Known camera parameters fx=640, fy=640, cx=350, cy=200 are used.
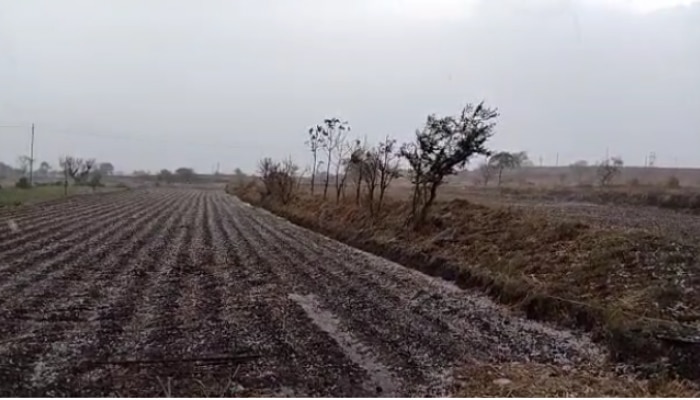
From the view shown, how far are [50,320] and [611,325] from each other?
6.32 m

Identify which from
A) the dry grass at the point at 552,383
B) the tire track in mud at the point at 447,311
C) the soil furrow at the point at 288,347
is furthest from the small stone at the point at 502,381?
the soil furrow at the point at 288,347

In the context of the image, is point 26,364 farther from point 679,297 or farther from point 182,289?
point 679,297

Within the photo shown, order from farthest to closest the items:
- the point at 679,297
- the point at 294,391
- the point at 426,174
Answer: the point at 426,174
the point at 679,297
the point at 294,391

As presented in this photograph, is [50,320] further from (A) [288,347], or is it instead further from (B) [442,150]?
(B) [442,150]

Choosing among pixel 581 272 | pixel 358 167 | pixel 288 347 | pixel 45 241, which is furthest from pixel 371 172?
pixel 288 347

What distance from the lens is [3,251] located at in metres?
13.6

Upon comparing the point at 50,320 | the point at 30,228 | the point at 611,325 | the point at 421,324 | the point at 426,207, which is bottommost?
the point at 30,228

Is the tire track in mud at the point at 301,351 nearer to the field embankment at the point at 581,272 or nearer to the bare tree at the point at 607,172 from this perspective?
the field embankment at the point at 581,272

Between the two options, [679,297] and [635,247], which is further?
[635,247]

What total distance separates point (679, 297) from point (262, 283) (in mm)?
6075

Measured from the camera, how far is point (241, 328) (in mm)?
7129

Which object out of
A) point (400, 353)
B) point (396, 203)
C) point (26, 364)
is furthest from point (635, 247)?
point (396, 203)

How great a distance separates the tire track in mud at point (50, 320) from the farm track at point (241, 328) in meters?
0.02

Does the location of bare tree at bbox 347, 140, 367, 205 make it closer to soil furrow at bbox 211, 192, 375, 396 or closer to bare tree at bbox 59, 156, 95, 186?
soil furrow at bbox 211, 192, 375, 396
